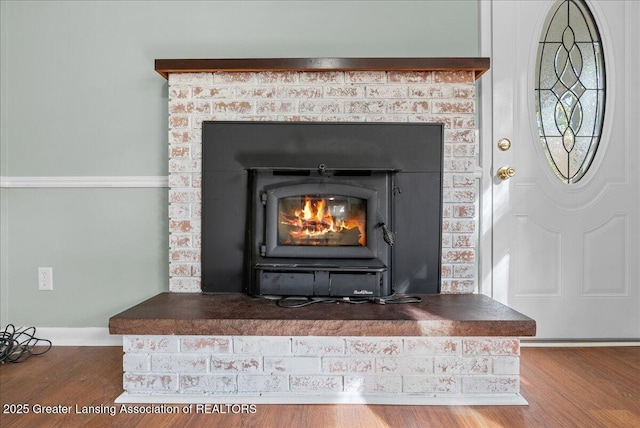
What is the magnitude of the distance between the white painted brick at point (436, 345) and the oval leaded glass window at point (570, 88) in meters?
1.26

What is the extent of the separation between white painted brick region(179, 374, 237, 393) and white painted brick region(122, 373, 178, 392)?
0.03m

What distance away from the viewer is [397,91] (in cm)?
212

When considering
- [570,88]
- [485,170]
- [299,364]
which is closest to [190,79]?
[299,364]

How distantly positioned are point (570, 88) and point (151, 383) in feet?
8.12

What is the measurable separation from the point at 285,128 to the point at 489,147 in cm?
108

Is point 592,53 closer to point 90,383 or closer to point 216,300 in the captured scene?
point 216,300

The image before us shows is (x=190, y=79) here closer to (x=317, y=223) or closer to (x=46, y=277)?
(x=317, y=223)

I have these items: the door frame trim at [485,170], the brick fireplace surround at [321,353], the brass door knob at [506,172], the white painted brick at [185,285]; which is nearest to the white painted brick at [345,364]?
the brick fireplace surround at [321,353]

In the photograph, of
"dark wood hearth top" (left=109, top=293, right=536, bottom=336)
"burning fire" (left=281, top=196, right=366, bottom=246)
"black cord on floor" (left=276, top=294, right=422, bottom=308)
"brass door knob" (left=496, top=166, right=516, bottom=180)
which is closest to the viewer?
"dark wood hearth top" (left=109, top=293, right=536, bottom=336)

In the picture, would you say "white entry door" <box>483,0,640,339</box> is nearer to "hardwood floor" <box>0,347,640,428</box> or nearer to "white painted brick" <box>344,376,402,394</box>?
"hardwood floor" <box>0,347,640,428</box>

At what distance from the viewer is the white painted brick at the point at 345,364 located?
161 centimetres

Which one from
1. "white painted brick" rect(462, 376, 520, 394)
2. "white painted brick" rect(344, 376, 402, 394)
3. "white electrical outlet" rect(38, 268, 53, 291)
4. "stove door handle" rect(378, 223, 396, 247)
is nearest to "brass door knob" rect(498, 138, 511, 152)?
"stove door handle" rect(378, 223, 396, 247)

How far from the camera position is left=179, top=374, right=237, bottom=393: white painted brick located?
5.30 feet

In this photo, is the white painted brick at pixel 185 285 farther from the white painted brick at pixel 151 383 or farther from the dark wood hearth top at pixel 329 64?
the dark wood hearth top at pixel 329 64
